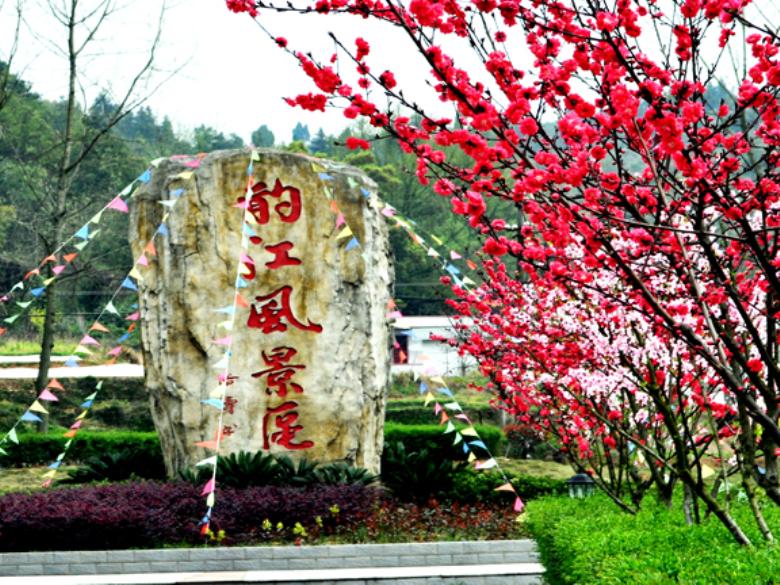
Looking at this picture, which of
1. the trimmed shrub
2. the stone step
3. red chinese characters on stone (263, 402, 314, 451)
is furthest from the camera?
red chinese characters on stone (263, 402, 314, 451)

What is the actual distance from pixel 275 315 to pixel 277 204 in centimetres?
123

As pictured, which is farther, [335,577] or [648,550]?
[335,577]

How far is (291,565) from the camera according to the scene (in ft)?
21.9

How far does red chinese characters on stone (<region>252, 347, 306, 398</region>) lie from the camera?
862cm

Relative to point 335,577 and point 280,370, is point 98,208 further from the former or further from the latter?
point 335,577

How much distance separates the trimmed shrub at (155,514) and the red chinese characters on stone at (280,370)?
1.21 meters

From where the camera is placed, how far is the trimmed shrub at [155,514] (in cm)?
679

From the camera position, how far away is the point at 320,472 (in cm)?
834

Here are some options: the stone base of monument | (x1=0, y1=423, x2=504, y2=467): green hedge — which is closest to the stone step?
the stone base of monument

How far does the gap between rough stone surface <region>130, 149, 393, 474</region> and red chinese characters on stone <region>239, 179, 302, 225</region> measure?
0.5 inches

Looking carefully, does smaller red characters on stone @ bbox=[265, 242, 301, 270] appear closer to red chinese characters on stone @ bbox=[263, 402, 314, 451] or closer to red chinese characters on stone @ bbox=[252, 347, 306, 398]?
red chinese characters on stone @ bbox=[252, 347, 306, 398]

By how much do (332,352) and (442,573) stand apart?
2967mm

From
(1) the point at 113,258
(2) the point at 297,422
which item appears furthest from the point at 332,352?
(1) the point at 113,258

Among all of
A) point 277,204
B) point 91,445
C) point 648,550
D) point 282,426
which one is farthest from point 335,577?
point 91,445
